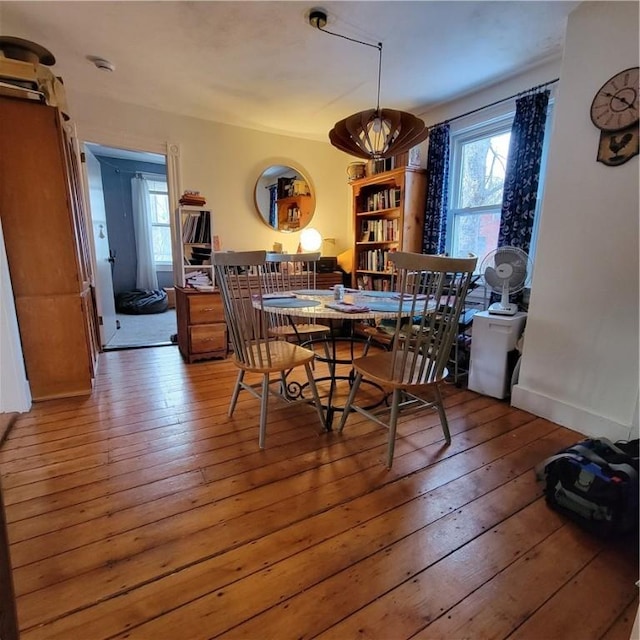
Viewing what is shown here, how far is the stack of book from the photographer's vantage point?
3.46 m

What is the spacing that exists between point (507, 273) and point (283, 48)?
2.19 m

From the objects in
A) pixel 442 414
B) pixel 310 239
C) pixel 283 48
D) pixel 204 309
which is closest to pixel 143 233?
pixel 310 239

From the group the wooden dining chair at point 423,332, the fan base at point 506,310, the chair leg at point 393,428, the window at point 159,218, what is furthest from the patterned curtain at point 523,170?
the window at point 159,218

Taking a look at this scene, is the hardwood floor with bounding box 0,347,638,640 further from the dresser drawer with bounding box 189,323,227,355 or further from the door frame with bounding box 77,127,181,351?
the door frame with bounding box 77,127,181,351

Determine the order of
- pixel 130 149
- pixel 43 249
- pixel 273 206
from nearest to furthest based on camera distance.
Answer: pixel 43 249 < pixel 130 149 < pixel 273 206

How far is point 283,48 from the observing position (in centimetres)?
239

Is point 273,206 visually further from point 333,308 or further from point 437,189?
point 333,308

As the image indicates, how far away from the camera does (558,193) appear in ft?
6.97

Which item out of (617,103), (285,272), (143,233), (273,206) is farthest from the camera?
(143,233)

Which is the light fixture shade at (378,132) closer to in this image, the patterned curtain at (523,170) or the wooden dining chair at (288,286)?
the wooden dining chair at (288,286)

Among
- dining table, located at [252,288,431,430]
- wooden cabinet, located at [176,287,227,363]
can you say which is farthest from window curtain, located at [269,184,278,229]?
dining table, located at [252,288,431,430]

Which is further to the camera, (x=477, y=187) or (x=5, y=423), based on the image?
(x=477, y=187)

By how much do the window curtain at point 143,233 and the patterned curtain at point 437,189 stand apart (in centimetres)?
504

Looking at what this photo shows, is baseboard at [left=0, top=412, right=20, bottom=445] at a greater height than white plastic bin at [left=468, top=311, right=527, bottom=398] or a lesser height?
greater
